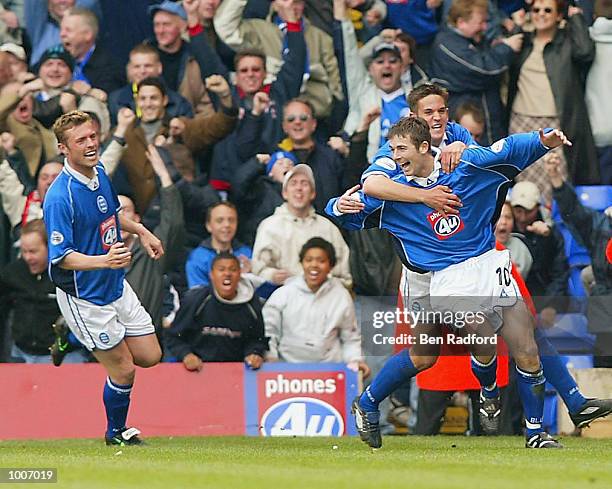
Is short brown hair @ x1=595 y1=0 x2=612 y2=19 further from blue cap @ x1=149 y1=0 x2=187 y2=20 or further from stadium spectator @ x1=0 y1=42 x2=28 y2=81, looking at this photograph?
stadium spectator @ x1=0 y1=42 x2=28 y2=81

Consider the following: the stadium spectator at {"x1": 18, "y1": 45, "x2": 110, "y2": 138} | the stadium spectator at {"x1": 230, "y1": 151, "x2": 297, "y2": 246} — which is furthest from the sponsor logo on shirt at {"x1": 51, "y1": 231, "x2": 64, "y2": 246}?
the stadium spectator at {"x1": 18, "y1": 45, "x2": 110, "y2": 138}

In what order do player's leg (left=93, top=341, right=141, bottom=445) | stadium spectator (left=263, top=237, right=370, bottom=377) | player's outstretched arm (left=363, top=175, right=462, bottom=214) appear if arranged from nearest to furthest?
1. player's outstretched arm (left=363, top=175, right=462, bottom=214)
2. player's leg (left=93, top=341, right=141, bottom=445)
3. stadium spectator (left=263, top=237, right=370, bottom=377)

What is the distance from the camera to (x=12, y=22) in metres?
14.7

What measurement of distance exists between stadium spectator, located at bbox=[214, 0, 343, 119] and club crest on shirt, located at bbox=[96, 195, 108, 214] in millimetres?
4459

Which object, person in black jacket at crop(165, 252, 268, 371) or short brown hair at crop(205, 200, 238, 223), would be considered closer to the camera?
person in black jacket at crop(165, 252, 268, 371)

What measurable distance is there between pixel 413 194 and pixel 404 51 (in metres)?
4.97

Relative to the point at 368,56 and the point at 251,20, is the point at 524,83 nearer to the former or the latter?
the point at 368,56

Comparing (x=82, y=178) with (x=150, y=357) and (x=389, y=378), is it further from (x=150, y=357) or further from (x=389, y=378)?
(x=389, y=378)

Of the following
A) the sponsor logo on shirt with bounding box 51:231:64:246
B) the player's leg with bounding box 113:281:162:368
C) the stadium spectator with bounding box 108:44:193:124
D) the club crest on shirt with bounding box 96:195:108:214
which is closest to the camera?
the sponsor logo on shirt with bounding box 51:231:64:246

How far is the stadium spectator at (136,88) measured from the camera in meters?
14.2

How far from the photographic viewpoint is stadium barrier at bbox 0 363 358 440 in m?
12.4

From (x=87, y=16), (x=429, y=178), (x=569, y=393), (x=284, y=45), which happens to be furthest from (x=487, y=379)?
(x=87, y=16)

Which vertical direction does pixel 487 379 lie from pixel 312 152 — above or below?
below

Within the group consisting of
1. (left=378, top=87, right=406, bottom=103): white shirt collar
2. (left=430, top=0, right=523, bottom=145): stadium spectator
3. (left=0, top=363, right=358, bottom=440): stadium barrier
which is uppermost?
(left=430, top=0, right=523, bottom=145): stadium spectator
